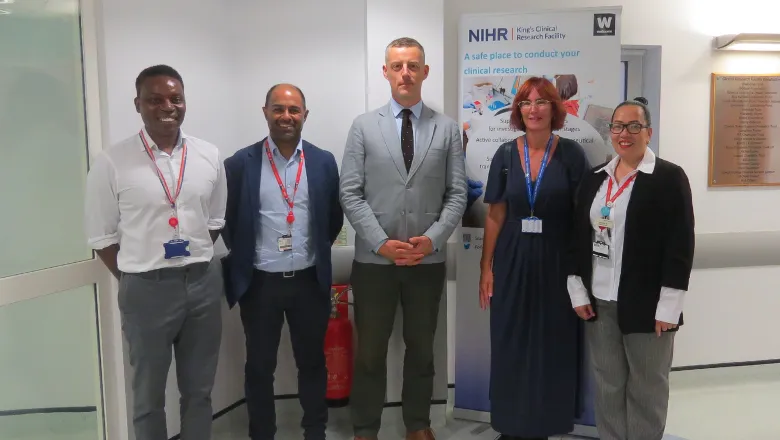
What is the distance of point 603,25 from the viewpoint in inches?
115

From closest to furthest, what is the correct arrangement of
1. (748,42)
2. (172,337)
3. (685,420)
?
(172,337), (685,420), (748,42)

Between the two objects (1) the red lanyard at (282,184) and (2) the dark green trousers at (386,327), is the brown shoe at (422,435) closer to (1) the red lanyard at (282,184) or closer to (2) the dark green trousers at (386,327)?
(2) the dark green trousers at (386,327)

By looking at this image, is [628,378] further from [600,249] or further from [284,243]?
[284,243]

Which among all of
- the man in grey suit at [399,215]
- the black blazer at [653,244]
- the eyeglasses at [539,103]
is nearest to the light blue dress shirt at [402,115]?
the man in grey suit at [399,215]

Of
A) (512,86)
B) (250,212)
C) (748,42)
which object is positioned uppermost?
(748,42)

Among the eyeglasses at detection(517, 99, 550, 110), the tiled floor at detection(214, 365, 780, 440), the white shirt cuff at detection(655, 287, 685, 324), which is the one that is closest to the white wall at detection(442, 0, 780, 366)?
the tiled floor at detection(214, 365, 780, 440)

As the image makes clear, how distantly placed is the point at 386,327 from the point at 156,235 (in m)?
1.18

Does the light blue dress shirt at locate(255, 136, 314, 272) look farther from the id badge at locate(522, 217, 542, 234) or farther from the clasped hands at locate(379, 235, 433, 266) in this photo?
the id badge at locate(522, 217, 542, 234)

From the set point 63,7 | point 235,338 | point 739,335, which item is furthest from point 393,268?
point 739,335

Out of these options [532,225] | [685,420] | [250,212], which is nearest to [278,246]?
[250,212]

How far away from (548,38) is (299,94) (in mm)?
1352

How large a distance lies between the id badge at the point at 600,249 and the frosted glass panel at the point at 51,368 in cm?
221

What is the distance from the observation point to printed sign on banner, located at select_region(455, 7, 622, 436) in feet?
9.60

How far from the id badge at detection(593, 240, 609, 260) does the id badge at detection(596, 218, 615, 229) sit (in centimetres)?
8
